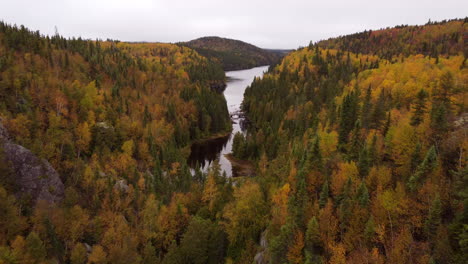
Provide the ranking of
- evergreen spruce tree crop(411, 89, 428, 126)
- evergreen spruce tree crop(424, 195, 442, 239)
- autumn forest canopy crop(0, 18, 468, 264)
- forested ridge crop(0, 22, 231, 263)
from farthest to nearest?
1. evergreen spruce tree crop(411, 89, 428, 126)
2. forested ridge crop(0, 22, 231, 263)
3. autumn forest canopy crop(0, 18, 468, 264)
4. evergreen spruce tree crop(424, 195, 442, 239)

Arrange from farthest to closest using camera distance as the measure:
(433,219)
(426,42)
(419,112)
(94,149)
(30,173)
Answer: (426,42), (94,149), (30,173), (419,112), (433,219)

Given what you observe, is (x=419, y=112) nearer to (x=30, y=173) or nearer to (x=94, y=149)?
(x=30, y=173)

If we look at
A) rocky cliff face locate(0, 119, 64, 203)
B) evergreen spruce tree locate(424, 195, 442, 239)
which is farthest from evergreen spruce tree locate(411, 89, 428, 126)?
rocky cliff face locate(0, 119, 64, 203)

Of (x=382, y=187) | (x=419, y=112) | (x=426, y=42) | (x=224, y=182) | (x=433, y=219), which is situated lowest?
(x=224, y=182)

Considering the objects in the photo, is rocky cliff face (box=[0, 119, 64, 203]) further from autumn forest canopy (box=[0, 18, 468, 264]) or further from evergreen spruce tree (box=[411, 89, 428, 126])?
evergreen spruce tree (box=[411, 89, 428, 126])

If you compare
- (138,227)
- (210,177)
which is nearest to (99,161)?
(138,227)

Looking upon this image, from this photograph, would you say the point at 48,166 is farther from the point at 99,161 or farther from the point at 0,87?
the point at 0,87

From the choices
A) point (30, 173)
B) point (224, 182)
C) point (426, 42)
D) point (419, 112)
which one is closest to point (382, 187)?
point (419, 112)
